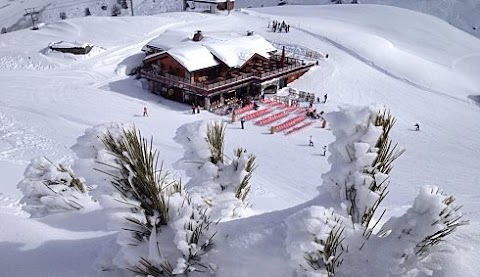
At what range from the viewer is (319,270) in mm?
4582

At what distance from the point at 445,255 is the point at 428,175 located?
64.5 feet

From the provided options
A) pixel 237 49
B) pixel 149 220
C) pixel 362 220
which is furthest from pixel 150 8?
pixel 362 220

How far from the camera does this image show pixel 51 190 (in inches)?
361

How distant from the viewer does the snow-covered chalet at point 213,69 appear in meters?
32.6

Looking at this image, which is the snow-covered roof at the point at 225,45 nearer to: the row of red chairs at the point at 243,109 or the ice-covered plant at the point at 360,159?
the row of red chairs at the point at 243,109

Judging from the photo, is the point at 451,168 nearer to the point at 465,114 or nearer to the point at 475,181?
the point at 475,181

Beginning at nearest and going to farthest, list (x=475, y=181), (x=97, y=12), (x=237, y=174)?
1. (x=237, y=174)
2. (x=475, y=181)
3. (x=97, y=12)

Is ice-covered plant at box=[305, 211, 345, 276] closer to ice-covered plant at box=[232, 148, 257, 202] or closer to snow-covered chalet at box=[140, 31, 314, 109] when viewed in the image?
ice-covered plant at box=[232, 148, 257, 202]

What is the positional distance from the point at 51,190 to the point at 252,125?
66.5ft

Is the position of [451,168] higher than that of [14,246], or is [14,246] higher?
[14,246]

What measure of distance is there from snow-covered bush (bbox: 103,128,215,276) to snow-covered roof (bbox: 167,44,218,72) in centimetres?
2730

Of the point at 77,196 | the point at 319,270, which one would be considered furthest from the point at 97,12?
the point at 319,270

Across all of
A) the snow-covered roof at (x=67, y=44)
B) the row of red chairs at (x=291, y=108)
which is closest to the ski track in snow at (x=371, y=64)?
the row of red chairs at (x=291, y=108)

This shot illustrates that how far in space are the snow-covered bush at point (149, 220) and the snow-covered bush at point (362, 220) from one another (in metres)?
1.35
